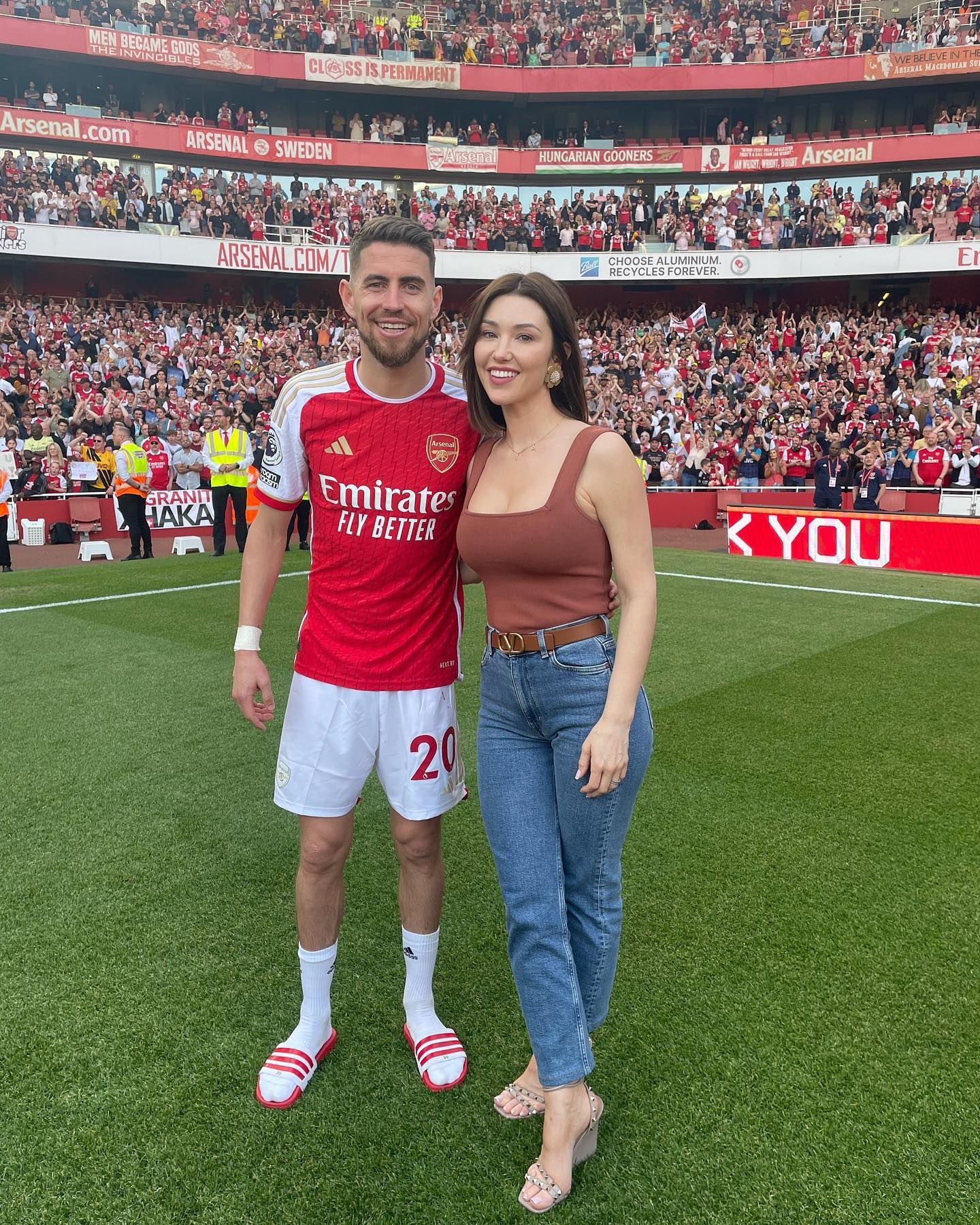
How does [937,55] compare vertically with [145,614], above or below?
above

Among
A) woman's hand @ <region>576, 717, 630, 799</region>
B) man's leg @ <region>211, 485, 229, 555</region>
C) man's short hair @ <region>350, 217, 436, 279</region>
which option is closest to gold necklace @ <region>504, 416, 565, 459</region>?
man's short hair @ <region>350, 217, 436, 279</region>

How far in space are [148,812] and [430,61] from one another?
33793 mm

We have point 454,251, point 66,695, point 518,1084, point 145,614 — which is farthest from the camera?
point 454,251

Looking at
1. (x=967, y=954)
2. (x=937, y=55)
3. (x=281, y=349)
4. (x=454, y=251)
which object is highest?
(x=937, y=55)

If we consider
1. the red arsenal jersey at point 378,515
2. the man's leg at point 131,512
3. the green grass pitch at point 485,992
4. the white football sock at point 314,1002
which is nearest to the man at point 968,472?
the green grass pitch at point 485,992

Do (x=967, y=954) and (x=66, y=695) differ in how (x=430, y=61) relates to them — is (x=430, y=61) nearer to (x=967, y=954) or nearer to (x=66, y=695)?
(x=66, y=695)

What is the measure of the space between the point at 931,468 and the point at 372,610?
17.0 metres

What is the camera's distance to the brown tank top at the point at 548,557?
86.5 inches

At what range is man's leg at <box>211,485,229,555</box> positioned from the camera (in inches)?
516

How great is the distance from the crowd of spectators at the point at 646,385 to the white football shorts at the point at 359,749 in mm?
14314

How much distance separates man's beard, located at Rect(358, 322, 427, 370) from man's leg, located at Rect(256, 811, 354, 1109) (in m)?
1.30

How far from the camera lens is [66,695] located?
645 cm

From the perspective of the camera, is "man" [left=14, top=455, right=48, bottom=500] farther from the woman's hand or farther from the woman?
the woman's hand

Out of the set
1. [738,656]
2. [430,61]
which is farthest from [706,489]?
[430,61]
